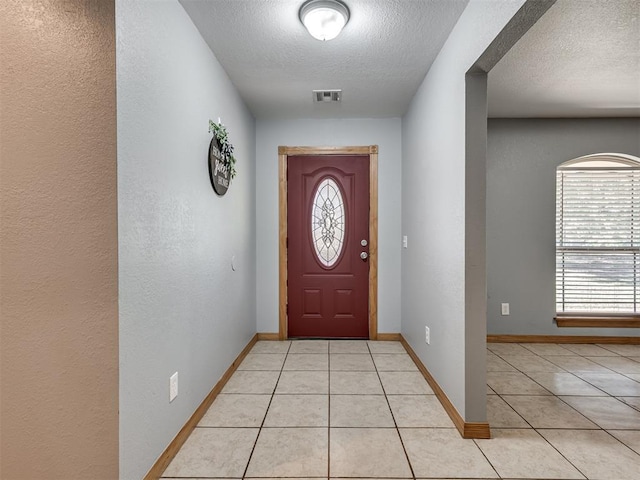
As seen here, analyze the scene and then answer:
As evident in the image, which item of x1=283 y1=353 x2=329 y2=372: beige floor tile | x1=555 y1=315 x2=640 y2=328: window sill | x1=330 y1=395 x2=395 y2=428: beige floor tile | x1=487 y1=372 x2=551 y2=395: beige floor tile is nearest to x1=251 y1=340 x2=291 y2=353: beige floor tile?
x1=283 y1=353 x2=329 y2=372: beige floor tile

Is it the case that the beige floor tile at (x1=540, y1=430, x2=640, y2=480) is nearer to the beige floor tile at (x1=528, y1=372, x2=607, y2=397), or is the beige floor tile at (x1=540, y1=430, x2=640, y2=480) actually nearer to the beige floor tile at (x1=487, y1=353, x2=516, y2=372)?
the beige floor tile at (x1=528, y1=372, x2=607, y2=397)

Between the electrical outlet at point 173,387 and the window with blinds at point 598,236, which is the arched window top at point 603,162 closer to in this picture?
the window with blinds at point 598,236

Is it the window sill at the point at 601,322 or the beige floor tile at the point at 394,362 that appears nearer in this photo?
the beige floor tile at the point at 394,362

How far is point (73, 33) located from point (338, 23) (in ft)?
4.33

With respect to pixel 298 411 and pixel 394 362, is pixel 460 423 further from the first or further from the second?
pixel 394 362

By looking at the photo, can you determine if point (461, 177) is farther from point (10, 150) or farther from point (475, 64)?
point (10, 150)

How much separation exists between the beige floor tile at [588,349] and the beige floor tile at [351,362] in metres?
2.11

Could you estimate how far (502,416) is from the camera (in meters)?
2.25

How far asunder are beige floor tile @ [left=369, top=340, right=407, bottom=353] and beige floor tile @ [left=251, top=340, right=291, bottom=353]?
868 mm

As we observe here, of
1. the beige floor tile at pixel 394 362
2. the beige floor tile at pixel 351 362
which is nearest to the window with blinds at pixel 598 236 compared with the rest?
the beige floor tile at pixel 394 362

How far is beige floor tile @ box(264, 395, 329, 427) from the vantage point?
7.06 ft

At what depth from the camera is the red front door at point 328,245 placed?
13.0ft

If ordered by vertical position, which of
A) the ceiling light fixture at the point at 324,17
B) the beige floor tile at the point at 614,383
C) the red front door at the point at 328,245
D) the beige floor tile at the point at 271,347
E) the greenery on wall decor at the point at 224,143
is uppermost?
the ceiling light fixture at the point at 324,17

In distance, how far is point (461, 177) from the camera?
6.80 ft
